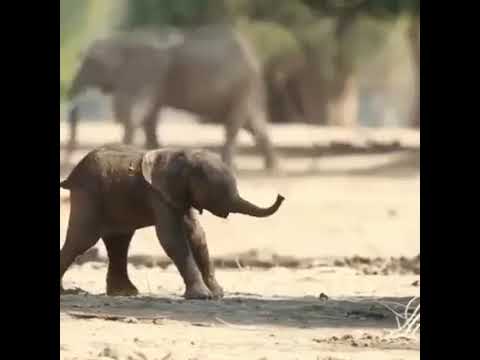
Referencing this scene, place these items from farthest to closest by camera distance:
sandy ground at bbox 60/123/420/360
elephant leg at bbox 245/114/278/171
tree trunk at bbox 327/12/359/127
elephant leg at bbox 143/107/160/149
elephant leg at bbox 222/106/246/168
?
tree trunk at bbox 327/12/359/127, elephant leg at bbox 245/114/278/171, elephant leg at bbox 143/107/160/149, elephant leg at bbox 222/106/246/168, sandy ground at bbox 60/123/420/360

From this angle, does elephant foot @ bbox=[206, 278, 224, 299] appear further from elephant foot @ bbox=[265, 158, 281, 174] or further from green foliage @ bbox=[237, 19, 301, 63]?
green foliage @ bbox=[237, 19, 301, 63]

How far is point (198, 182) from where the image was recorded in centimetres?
910

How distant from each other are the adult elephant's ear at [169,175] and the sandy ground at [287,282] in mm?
526

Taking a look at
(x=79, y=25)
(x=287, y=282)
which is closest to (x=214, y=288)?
(x=287, y=282)

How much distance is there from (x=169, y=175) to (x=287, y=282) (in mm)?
1820

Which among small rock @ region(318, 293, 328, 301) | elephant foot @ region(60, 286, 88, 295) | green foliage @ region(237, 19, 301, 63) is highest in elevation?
green foliage @ region(237, 19, 301, 63)

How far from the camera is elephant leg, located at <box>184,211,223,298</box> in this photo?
9070mm

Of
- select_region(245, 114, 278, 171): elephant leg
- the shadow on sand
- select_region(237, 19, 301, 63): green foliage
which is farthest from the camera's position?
select_region(237, 19, 301, 63): green foliage

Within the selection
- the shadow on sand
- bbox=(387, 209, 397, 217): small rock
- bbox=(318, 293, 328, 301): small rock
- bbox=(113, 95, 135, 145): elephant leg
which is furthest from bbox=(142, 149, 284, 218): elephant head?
bbox=(113, 95, 135, 145): elephant leg

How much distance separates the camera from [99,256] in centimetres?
1118

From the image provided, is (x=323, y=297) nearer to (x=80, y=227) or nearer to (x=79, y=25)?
(x=80, y=227)

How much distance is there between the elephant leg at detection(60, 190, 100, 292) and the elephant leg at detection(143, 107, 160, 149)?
10.3 m

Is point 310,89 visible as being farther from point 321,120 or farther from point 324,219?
point 324,219
